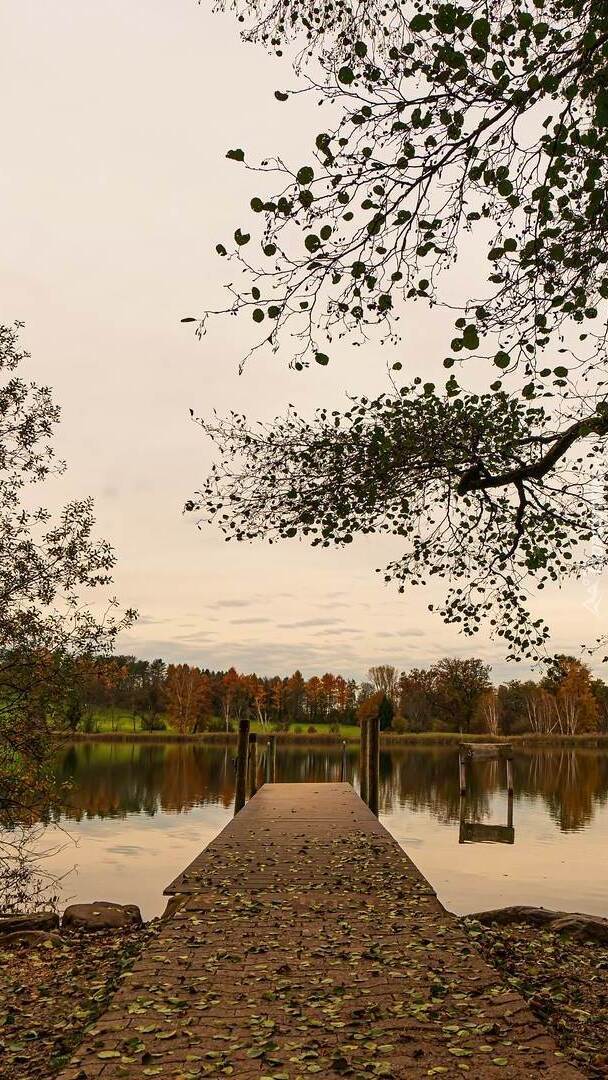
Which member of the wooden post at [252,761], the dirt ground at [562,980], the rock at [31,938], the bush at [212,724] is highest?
the bush at [212,724]

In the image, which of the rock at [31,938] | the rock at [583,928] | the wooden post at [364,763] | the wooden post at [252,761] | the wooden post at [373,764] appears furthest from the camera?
the wooden post at [252,761]

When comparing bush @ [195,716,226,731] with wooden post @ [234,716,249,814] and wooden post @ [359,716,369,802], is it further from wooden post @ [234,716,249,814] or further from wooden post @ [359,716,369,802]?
wooden post @ [234,716,249,814]

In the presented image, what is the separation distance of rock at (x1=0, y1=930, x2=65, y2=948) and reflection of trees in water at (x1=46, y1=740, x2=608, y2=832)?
681 centimetres

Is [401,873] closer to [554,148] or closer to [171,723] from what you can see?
[554,148]

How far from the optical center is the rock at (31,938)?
1132cm

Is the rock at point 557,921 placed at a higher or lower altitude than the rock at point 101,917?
higher

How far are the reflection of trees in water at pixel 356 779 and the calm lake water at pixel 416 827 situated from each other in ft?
0.33

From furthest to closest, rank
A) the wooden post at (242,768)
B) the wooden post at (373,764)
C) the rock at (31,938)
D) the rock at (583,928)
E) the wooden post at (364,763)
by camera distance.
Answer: the wooden post at (364,763) → the wooden post at (373,764) → the wooden post at (242,768) → the rock at (583,928) → the rock at (31,938)

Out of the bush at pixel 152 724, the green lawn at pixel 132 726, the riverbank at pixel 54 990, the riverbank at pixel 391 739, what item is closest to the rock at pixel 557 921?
the riverbank at pixel 54 990

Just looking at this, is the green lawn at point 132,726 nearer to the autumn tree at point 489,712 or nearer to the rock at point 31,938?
the autumn tree at point 489,712

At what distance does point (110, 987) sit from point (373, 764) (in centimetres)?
1487

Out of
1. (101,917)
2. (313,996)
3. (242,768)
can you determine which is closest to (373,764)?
(242,768)

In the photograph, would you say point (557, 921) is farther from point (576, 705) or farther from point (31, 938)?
point (576, 705)

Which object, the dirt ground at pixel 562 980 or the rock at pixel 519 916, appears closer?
the dirt ground at pixel 562 980
